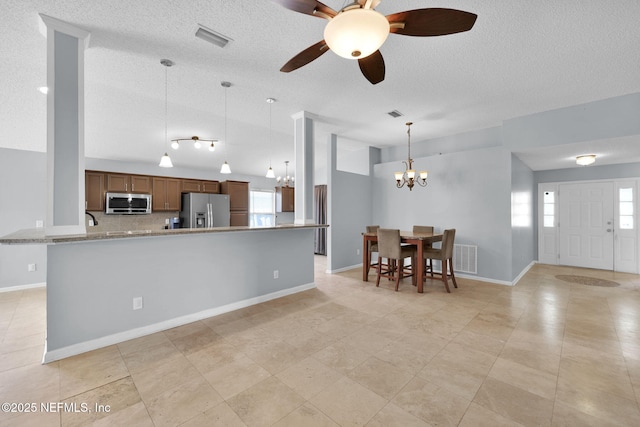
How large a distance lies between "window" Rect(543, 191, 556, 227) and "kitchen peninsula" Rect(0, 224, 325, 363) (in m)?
6.16

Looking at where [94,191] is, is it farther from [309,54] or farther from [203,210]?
[309,54]

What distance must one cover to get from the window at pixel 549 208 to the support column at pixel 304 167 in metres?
5.83

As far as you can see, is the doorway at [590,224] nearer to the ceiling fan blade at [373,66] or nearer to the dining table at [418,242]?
the dining table at [418,242]

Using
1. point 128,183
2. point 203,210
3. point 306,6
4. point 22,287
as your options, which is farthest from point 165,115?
point 22,287

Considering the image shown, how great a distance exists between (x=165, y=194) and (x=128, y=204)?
2.55 feet

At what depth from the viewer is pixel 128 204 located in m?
5.82

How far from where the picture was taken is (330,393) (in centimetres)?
186

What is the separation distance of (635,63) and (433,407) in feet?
13.1

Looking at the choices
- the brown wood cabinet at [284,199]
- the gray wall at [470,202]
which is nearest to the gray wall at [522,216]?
the gray wall at [470,202]

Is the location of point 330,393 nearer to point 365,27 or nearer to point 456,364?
point 456,364

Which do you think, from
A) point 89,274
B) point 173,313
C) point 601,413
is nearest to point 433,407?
point 601,413

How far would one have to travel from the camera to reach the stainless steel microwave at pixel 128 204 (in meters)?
5.64

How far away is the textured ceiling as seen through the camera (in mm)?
2137

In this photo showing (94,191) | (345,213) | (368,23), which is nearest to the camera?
(368,23)
